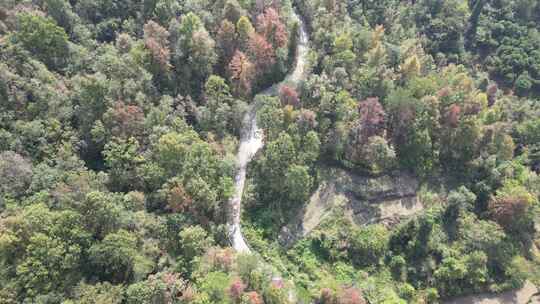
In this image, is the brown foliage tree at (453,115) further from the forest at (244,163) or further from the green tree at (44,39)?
the green tree at (44,39)

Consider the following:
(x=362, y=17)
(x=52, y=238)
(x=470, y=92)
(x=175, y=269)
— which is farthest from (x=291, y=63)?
(x=52, y=238)

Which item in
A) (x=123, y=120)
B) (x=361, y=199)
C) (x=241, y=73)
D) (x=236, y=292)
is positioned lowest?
(x=361, y=199)

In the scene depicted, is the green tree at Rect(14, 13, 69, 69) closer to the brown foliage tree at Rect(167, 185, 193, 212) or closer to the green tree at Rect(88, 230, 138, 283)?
the brown foliage tree at Rect(167, 185, 193, 212)

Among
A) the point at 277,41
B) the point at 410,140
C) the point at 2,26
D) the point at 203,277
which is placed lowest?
the point at 203,277

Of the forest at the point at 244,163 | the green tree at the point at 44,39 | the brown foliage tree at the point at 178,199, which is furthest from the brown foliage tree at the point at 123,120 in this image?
the green tree at the point at 44,39

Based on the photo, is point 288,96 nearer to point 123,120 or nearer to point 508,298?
point 123,120

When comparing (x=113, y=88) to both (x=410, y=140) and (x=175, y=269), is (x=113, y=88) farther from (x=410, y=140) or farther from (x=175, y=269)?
(x=410, y=140)

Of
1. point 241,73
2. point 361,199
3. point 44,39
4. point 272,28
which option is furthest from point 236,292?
point 44,39
